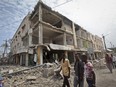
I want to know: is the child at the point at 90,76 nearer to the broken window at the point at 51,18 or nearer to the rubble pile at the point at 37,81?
the rubble pile at the point at 37,81

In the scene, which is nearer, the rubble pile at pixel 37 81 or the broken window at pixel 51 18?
the rubble pile at pixel 37 81

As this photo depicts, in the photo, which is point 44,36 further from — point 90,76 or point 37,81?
point 90,76

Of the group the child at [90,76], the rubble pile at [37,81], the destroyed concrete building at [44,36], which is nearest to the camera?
the child at [90,76]

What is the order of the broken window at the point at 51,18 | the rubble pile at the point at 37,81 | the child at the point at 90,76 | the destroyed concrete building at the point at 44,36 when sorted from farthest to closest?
1. the broken window at the point at 51,18
2. the destroyed concrete building at the point at 44,36
3. the rubble pile at the point at 37,81
4. the child at the point at 90,76

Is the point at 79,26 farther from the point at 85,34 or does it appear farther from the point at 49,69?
the point at 49,69

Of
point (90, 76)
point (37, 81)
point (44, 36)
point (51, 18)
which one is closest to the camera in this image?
point (90, 76)

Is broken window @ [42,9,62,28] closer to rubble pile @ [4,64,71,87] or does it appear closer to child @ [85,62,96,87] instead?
rubble pile @ [4,64,71,87]

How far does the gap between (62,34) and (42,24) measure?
544 centimetres

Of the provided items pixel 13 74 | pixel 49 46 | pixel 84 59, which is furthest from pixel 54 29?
pixel 84 59

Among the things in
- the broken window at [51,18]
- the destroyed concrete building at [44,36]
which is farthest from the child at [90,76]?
A: the broken window at [51,18]

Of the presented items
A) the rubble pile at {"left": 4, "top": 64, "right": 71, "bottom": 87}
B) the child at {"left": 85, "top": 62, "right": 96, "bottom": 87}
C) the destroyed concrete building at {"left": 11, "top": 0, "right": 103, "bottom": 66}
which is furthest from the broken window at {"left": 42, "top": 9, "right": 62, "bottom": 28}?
the child at {"left": 85, "top": 62, "right": 96, "bottom": 87}

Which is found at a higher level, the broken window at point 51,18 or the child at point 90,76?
the broken window at point 51,18

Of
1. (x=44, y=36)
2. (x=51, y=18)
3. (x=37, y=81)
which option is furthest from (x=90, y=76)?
(x=44, y=36)

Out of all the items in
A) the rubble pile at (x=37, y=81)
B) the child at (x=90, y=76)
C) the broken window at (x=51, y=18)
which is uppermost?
the broken window at (x=51, y=18)
